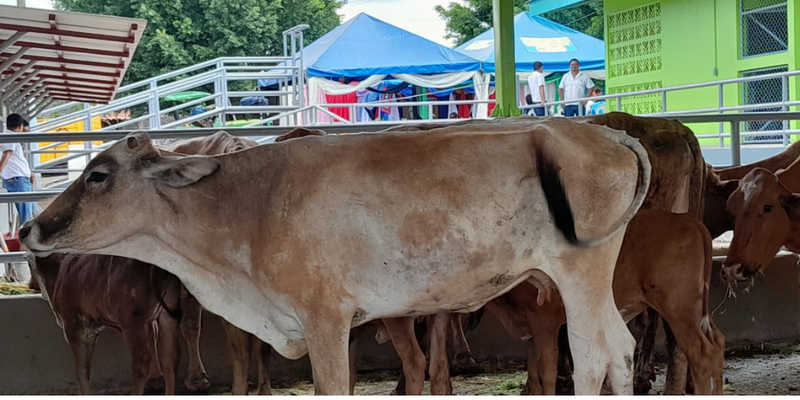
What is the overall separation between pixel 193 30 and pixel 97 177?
35.3 meters

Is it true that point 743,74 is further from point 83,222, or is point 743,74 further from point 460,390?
point 83,222

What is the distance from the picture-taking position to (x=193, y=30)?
1534 inches

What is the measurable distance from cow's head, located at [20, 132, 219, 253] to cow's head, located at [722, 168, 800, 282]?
11.9 feet

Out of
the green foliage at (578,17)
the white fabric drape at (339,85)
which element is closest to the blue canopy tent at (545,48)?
the white fabric drape at (339,85)

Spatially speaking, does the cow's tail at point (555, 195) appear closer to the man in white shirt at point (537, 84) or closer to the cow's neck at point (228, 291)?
the cow's neck at point (228, 291)

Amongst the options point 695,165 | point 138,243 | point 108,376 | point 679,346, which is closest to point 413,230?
point 138,243

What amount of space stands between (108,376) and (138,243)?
9.60ft

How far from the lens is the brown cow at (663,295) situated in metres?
5.98

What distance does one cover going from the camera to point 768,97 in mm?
20078

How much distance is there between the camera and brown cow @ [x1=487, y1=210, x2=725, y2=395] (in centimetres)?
598

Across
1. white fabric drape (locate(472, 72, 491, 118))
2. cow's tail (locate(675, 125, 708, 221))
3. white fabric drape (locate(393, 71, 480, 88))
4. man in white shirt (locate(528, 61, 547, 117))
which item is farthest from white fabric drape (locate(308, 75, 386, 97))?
cow's tail (locate(675, 125, 708, 221))

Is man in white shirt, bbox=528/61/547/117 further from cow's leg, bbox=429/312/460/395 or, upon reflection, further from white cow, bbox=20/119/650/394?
white cow, bbox=20/119/650/394

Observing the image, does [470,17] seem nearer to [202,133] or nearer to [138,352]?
[202,133]

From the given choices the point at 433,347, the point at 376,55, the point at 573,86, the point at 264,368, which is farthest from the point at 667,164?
the point at 376,55
